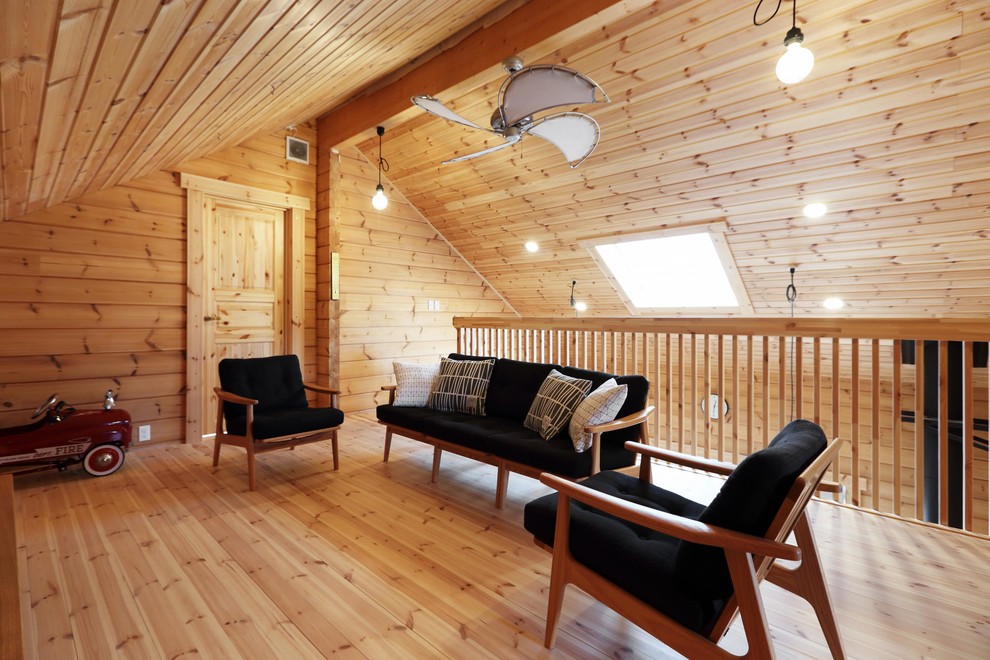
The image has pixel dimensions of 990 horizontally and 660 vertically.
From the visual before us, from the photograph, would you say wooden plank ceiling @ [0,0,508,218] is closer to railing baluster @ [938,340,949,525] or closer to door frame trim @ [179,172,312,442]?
door frame trim @ [179,172,312,442]

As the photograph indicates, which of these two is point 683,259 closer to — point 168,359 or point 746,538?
point 746,538

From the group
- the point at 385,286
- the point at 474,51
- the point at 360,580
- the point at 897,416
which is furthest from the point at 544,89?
the point at 385,286

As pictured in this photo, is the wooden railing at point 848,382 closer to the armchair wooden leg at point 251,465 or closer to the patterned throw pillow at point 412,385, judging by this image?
the patterned throw pillow at point 412,385

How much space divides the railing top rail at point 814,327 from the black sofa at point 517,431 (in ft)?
2.57

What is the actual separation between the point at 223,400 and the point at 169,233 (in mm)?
1874

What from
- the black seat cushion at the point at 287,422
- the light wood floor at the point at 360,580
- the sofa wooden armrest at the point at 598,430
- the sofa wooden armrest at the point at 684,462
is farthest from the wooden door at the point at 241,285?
the sofa wooden armrest at the point at 684,462

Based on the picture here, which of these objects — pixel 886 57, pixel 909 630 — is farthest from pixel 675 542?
pixel 886 57

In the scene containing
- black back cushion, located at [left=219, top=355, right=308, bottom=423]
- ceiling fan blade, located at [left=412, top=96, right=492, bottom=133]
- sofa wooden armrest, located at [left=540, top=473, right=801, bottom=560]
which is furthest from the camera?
black back cushion, located at [left=219, top=355, right=308, bottom=423]

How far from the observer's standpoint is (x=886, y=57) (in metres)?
2.67

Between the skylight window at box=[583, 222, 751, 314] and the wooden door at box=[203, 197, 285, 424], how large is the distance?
11.1 feet

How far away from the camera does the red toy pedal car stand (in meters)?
3.19

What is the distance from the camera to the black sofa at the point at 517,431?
253cm

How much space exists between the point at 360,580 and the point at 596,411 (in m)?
1.41

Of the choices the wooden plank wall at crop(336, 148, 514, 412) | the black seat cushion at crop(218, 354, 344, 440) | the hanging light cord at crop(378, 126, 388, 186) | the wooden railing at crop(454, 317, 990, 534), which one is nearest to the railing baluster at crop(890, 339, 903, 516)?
the wooden railing at crop(454, 317, 990, 534)
